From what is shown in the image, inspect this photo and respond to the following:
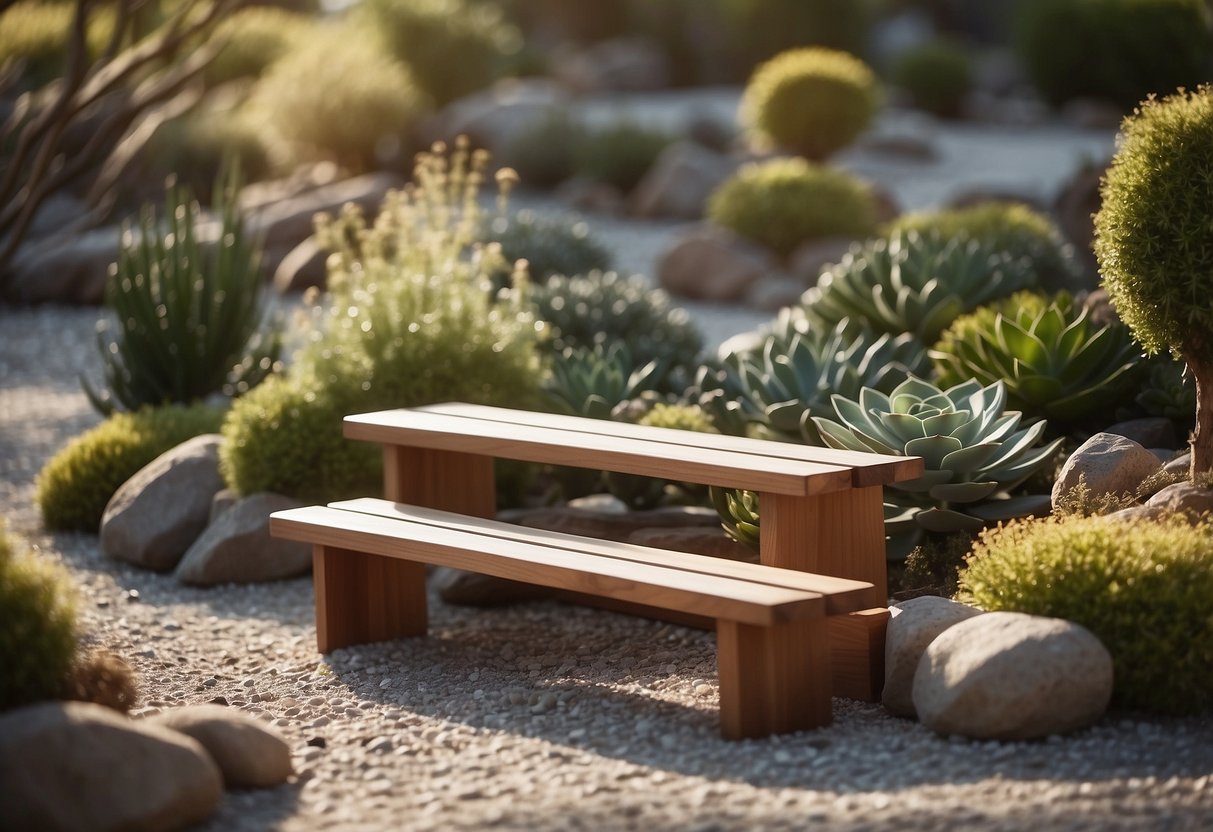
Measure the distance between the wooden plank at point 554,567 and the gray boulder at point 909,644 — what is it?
448 millimetres

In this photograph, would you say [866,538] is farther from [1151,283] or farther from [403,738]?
[403,738]

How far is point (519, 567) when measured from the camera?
423cm

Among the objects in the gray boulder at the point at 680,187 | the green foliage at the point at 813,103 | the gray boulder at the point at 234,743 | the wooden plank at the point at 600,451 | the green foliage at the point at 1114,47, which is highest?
the green foliage at the point at 1114,47

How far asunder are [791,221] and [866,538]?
8.39 metres

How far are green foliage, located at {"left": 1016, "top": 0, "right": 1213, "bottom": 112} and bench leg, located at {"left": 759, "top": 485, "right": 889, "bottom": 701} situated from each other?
13.5 m

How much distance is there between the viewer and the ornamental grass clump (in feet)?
14.3

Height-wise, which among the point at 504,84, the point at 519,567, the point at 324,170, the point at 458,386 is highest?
the point at 504,84

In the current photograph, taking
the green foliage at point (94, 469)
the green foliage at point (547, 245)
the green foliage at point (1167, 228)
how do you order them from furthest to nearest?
the green foliage at point (547, 245), the green foliage at point (94, 469), the green foliage at point (1167, 228)

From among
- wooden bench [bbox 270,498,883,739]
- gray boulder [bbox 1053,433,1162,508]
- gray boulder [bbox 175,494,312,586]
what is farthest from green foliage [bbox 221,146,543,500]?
gray boulder [bbox 1053,433,1162,508]

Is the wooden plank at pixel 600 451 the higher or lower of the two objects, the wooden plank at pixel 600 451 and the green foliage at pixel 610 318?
the lower

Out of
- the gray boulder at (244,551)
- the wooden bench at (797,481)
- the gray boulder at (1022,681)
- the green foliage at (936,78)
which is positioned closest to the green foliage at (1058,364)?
the wooden bench at (797,481)

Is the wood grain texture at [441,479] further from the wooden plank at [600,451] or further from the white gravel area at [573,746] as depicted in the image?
the white gravel area at [573,746]

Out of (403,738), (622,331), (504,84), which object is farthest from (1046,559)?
(504,84)

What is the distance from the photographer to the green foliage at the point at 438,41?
19.1m
